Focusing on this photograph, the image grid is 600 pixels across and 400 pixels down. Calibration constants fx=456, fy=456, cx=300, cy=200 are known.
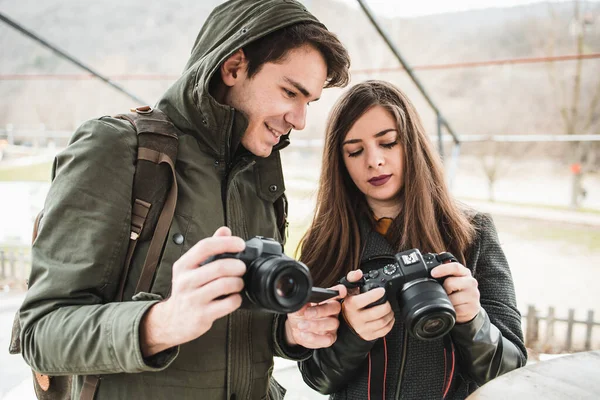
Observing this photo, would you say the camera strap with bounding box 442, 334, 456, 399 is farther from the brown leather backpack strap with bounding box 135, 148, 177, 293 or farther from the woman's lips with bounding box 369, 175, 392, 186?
the brown leather backpack strap with bounding box 135, 148, 177, 293

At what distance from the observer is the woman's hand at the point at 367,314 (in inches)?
48.9

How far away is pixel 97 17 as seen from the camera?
18719mm

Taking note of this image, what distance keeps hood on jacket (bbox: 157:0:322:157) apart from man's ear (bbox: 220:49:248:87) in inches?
2.1

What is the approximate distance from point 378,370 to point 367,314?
1.01 ft

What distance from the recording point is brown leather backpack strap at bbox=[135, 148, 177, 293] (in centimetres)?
102

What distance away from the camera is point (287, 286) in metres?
0.95

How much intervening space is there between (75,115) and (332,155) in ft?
41.2

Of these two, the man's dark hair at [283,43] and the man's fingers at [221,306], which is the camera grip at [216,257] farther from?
the man's dark hair at [283,43]

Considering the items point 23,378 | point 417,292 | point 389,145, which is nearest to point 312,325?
point 417,292

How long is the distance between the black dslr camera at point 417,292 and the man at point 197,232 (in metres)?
0.16

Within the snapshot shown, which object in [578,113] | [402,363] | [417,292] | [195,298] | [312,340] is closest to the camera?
[195,298]

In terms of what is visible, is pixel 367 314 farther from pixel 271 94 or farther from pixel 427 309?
pixel 271 94

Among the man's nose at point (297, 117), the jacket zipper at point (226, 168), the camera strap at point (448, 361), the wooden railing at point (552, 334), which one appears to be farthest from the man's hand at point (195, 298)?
the wooden railing at point (552, 334)

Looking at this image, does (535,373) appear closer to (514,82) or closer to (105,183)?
(105,183)
